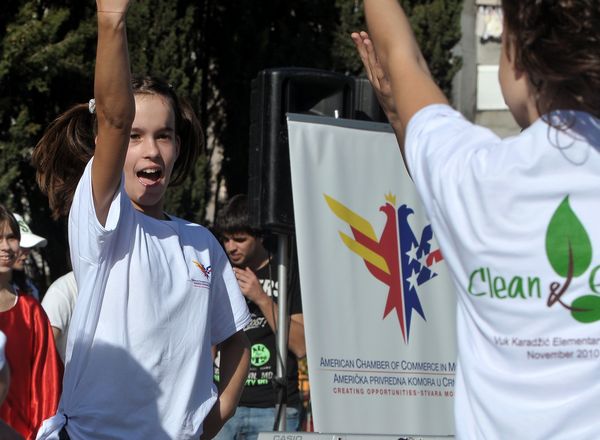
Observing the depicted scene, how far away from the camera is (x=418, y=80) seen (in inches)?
78.1

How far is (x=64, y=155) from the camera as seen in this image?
3293 mm

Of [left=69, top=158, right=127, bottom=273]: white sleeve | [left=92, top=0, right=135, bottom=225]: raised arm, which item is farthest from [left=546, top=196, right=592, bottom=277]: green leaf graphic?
[left=69, top=158, right=127, bottom=273]: white sleeve

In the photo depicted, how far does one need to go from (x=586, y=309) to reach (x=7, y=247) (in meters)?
4.69

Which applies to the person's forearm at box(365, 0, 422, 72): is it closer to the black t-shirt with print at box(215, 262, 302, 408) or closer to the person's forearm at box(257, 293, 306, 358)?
the person's forearm at box(257, 293, 306, 358)

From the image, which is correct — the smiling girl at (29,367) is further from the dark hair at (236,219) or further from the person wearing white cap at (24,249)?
the dark hair at (236,219)

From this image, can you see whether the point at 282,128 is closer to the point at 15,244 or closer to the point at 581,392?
the point at 15,244

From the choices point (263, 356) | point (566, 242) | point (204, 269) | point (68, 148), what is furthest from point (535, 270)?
point (263, 356)

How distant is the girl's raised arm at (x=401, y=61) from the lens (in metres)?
1.98

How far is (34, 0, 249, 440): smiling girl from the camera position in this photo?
8.97ft

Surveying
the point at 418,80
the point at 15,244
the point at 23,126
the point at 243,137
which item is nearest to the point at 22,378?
the point at 15,244

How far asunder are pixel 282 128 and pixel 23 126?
13.9ft

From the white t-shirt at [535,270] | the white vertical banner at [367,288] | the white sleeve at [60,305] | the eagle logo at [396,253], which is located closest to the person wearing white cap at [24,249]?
the white sleeve at [60,305]

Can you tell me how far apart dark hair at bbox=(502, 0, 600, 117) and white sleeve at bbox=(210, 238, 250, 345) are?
156 cm

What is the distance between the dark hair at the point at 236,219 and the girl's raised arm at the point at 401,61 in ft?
16.5
